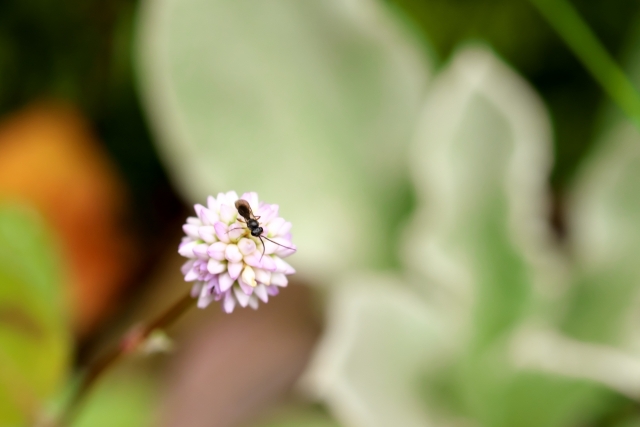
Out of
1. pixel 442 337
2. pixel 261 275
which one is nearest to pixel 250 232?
pixel 261 275

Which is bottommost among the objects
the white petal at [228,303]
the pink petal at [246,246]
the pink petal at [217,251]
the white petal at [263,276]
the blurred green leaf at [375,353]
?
the white petal at [228,303]

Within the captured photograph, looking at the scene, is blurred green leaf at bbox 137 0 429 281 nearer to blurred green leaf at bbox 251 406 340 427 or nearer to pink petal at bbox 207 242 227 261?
blurred green leaf at bbox 251 406 340 427

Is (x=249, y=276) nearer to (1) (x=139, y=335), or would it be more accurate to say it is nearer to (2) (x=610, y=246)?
(1) (x=139, y=335)

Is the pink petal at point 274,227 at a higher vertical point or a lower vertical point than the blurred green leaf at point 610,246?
lower

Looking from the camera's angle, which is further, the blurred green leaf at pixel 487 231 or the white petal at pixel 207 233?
the blurred green leaf at pixel 487 231

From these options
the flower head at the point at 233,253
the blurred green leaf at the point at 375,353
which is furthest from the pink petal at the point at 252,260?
the blurred green leaf at the point at 375,353

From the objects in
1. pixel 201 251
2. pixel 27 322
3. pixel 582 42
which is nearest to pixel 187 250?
pixel 201 251

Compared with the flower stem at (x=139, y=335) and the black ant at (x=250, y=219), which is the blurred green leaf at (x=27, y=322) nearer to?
the flower stem at (x=139, y=335)

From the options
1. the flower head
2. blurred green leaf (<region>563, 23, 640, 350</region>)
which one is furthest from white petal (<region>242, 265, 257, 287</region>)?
blurred green leaf (<region>563, 23, 640, 350</region>)
